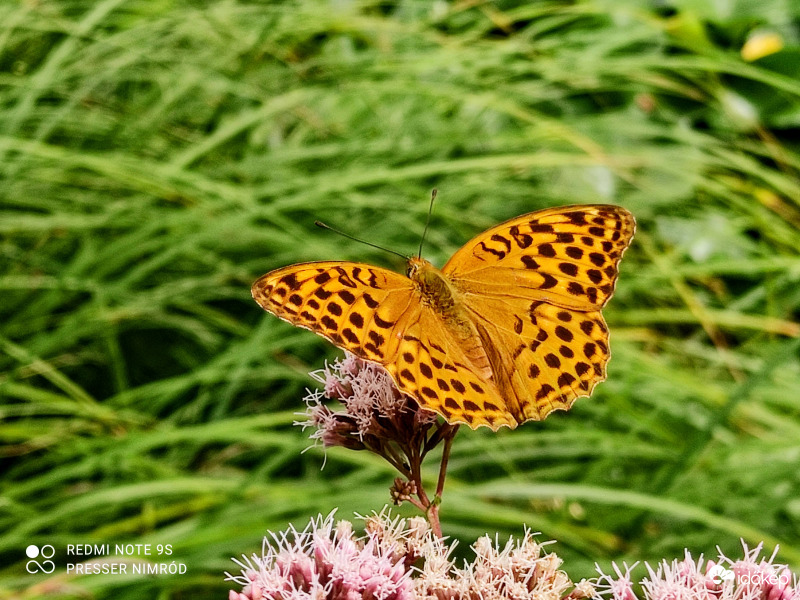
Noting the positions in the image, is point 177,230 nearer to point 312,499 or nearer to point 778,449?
point 312,499

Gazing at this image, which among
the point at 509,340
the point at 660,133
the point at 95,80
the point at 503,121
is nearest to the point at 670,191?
the point at 660,133

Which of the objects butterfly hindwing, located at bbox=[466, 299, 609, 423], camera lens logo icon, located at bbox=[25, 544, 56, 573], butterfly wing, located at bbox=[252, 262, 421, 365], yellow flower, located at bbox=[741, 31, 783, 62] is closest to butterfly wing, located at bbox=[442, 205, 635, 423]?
butterfly hindwing, located at bbox=[466, 299, 609, 423]

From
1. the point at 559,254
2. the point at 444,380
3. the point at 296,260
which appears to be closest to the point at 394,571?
the point at 444,380

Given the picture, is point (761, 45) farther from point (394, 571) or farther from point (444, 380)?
point (394, 571)

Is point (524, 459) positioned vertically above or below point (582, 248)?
below

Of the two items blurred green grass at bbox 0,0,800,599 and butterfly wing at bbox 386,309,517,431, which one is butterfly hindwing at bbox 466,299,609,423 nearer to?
butterfly wing at bbox 386,309,517,431

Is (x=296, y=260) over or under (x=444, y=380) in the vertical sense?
under
